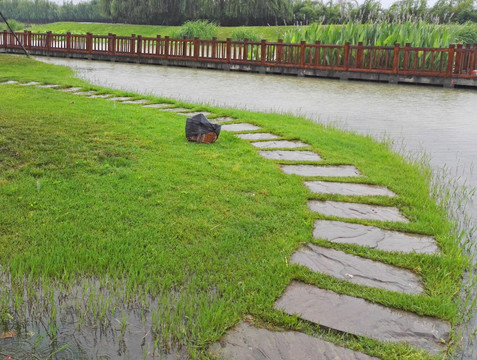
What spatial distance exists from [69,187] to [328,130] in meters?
4.17

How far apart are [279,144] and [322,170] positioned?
3.71ft

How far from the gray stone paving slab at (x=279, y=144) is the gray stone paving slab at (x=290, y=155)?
0.56ft

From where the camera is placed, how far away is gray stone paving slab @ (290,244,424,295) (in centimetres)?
263

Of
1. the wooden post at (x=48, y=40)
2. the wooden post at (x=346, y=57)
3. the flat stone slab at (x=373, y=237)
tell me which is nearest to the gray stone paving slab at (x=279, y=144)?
the flat stone slab at (x=373, y=237)

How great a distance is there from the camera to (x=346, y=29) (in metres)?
17.4

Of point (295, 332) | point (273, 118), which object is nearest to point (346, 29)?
point (273, 118)

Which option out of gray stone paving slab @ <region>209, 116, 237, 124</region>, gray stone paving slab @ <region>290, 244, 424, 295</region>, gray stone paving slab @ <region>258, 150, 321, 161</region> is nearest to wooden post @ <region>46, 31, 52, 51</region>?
gray stone paving slab @ <region>209, 116, 237, 124</region>

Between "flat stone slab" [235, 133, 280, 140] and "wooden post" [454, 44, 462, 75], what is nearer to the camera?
"flat stone slab" [235, 133, 280, 140]

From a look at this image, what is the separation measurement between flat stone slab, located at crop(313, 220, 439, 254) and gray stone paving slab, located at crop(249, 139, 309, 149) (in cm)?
232

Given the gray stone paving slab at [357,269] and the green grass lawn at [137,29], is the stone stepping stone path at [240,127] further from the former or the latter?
the green grass lawn at [137,29]

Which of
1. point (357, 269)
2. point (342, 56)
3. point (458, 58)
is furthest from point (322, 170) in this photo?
point (342, 56)

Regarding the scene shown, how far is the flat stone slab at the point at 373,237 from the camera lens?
3.10 m

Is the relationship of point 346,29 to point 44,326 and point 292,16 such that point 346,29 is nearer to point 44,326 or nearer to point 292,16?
point 44,326

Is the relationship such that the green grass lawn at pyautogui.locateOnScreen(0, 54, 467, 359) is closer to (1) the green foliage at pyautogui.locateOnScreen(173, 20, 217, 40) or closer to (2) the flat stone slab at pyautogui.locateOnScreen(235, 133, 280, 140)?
(2) the flat stone slab at pyautogui.locateOnScreen(235, 133, 280, 140)
